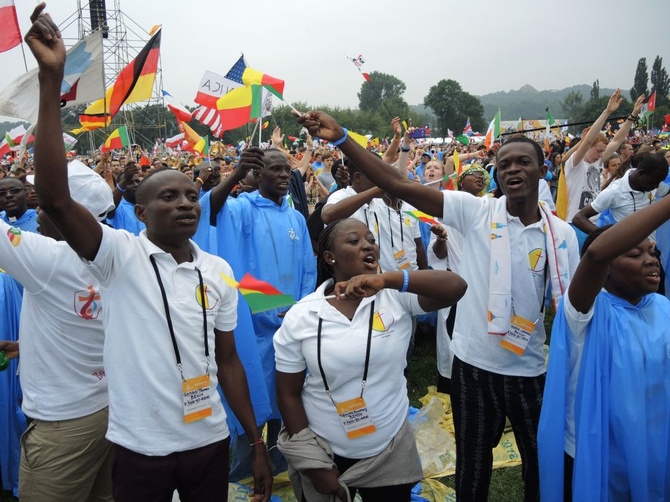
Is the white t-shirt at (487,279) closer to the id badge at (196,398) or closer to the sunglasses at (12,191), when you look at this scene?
the id badge at (196,398)

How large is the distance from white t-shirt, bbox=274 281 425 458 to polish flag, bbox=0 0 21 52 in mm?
2556

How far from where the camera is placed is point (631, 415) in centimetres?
212

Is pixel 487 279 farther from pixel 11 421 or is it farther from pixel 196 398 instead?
pixel 11 421

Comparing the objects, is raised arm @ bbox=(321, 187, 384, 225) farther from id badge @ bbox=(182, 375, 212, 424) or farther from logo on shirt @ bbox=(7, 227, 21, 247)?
logo on shirt @ bbox=(7, 227, 21, 247)

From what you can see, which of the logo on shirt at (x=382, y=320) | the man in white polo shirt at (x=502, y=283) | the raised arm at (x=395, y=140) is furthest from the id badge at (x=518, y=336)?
the raised arm at (x=395, y=140)

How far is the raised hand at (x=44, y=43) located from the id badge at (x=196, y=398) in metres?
1.16

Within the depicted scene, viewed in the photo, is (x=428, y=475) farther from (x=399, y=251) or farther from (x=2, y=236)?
(x=2, y=236)

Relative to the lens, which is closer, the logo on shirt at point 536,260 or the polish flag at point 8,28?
the logo on shirt at point 536,260

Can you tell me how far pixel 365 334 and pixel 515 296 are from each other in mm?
852

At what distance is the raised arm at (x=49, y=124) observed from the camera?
157cm

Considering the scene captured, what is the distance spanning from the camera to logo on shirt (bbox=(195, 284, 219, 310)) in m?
2.03

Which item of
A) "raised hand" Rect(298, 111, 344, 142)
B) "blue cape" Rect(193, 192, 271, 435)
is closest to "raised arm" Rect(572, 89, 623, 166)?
"raised hand" Rect(298, 111, 344, 142)

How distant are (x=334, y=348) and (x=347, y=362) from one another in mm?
76

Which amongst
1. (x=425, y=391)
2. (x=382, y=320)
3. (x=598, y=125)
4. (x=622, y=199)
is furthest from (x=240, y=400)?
(x=598, y=125)
